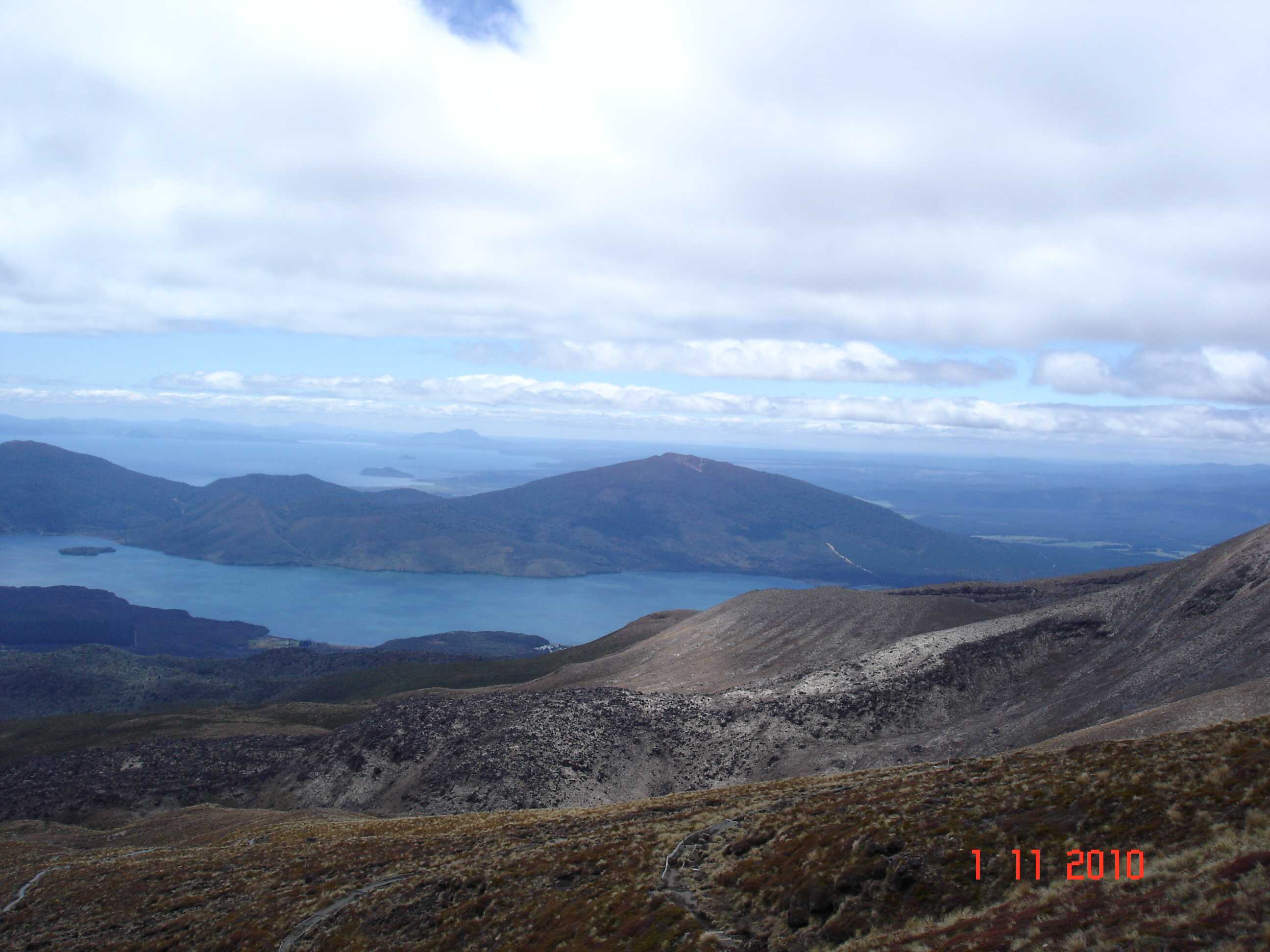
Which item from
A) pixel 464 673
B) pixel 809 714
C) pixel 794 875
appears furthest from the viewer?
pixel 464 673

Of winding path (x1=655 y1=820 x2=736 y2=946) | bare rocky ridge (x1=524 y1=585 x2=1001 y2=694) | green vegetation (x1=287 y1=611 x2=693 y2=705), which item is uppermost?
winding path (x1=655 y1=820 x2=736 y2=946)

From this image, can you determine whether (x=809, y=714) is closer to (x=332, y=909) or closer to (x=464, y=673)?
(x=332, y=909)

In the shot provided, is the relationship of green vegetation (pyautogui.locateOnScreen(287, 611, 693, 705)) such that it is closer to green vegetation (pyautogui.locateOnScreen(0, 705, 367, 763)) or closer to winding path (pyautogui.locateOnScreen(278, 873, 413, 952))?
green vegetation (pyautogui.locateOnScreen(0, 705, 367, 763))

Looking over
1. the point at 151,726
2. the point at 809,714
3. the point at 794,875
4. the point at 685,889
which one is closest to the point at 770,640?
the point at 809,714

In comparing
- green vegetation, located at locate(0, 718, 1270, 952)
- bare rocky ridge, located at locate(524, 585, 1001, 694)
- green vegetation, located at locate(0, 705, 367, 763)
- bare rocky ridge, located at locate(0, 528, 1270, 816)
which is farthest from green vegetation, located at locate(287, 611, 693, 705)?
green vegetation, located at locate(0, 718, 1270, 952)

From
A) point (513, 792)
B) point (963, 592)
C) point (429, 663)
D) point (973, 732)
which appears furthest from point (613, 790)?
point (429, 663)

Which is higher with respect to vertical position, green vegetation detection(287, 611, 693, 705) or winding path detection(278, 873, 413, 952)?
winding path detection(278, 873, 413, 952)

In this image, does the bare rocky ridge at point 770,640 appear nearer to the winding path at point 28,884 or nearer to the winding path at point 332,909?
the winding path at point 332,909
